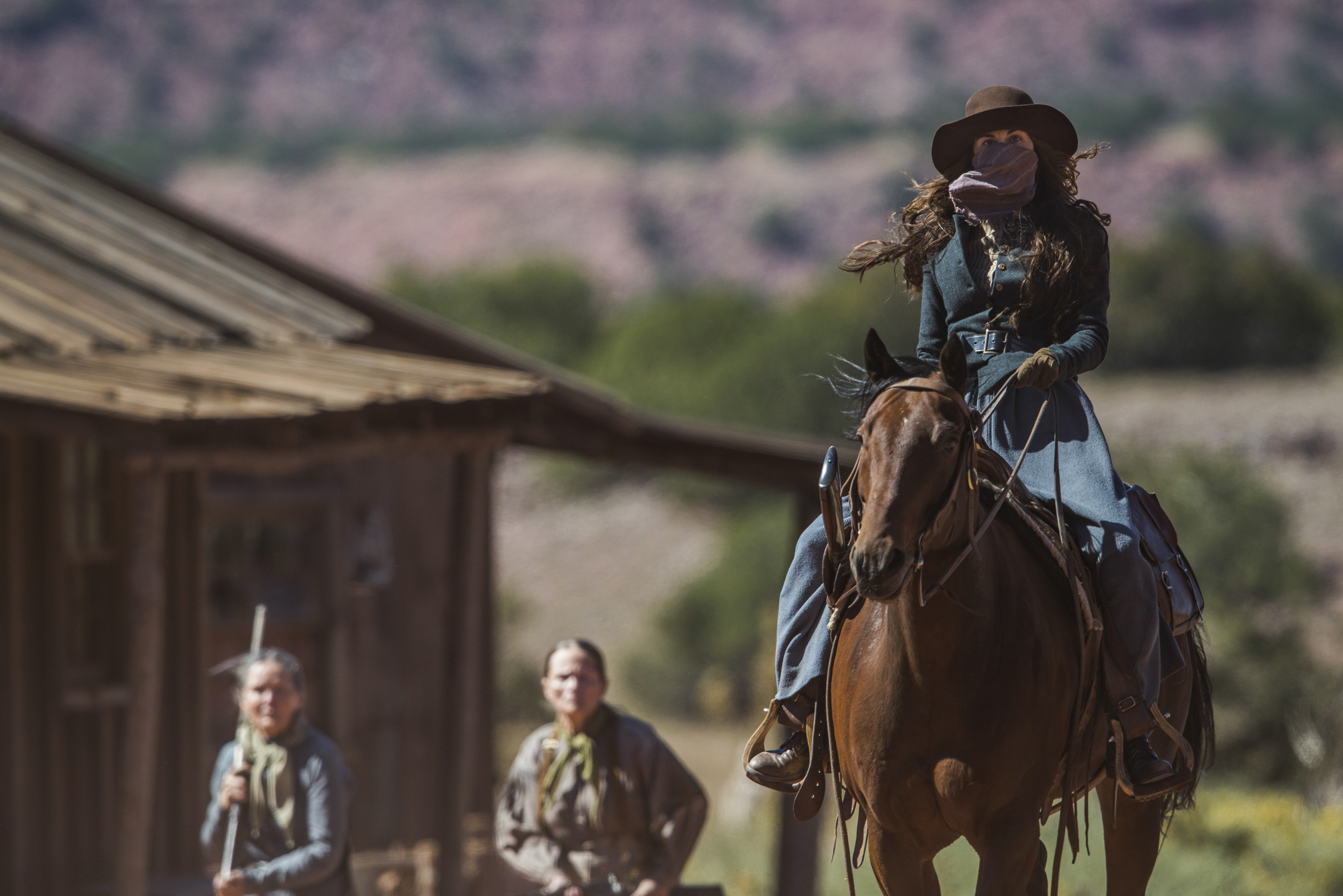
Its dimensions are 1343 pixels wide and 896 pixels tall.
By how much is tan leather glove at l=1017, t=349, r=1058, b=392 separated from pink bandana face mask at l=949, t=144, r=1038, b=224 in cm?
57

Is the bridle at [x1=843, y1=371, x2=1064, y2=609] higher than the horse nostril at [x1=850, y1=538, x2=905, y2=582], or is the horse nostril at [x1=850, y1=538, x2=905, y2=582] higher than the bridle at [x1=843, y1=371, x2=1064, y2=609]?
the bridle at [x1=843, y1=371, x2=1064, y2=609]

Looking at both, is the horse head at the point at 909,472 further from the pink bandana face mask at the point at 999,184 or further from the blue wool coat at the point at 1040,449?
the pink bandana face mask at the point at 999,184

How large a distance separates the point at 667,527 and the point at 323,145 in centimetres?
5709

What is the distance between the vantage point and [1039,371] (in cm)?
463

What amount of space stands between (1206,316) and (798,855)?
42.2 metres

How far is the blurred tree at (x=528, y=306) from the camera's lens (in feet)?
201

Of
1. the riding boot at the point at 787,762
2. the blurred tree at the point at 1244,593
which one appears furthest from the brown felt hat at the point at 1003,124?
the blurred tree at the point at 1244,593

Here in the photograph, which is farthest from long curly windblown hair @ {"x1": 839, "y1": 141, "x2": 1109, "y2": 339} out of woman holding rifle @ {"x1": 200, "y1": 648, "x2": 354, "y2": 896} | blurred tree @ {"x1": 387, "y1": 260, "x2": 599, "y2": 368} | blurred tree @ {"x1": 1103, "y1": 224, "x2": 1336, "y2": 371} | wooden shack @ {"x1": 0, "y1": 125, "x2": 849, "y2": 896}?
blurred tree @ {"x1": 387, "y1": 260, "x2": 599, "y2": 368}

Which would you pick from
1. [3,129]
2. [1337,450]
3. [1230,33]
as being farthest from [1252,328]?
[1230,33]

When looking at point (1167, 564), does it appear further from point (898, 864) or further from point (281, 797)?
point (281, 797)

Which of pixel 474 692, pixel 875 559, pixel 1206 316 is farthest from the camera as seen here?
pixel 1206 316

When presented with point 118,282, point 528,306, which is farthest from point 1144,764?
point 528,306

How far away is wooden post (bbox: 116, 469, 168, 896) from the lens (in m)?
7.43

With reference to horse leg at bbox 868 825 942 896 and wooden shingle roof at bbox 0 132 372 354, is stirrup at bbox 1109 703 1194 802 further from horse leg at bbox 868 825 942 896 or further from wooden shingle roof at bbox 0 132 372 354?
wooden shingle roof at bbox 0 132 372 354
